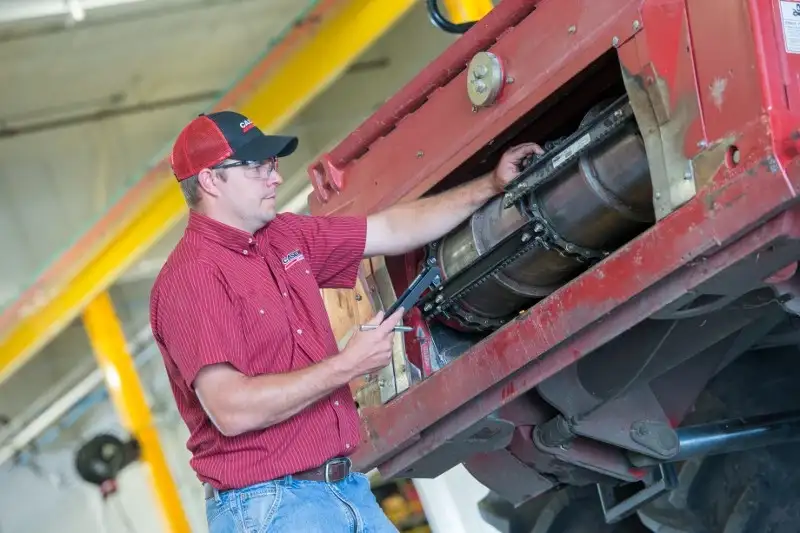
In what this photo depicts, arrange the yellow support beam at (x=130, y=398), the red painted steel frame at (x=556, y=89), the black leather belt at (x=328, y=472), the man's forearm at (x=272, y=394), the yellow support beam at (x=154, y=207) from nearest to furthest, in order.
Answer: the red painted steel frame at (x=556, y=89) < the man's forearm at (x=272, y=394) < the black leather belt at (x=328, y=472) < the yellow support beam at (x=154, y=207) < the yellow support beam at (x=130, y=398)

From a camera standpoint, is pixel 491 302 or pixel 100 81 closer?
pixel 491 302

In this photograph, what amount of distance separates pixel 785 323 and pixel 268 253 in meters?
1.34

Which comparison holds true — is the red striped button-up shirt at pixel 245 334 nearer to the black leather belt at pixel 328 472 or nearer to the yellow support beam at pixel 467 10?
the black leather belt at pixel 328 472

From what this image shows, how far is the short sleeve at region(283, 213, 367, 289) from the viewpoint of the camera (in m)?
2.64

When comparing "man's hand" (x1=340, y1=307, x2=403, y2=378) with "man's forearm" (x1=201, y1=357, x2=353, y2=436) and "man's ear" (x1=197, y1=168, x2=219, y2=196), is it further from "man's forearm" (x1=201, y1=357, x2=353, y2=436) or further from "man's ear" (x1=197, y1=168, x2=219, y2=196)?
"man's ear" (x1=197, y1=168, x2=219, y2=196)

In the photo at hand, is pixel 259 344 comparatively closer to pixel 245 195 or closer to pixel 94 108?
pixel 245 195

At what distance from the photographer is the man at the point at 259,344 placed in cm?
219

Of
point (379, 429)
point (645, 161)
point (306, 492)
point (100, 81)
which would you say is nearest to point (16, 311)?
point (100, 81)

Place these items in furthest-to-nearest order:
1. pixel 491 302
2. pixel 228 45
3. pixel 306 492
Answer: pixel 228 45, pixel 491 302, pixel 306 492

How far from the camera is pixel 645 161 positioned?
217 cm

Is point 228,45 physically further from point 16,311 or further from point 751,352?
point 751,352

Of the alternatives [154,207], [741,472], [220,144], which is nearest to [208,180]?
[220,144]

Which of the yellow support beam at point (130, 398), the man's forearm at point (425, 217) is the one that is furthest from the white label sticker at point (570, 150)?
the yellow support beam at point (130, 398)

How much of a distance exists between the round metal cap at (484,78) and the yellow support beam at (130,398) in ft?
11.3
